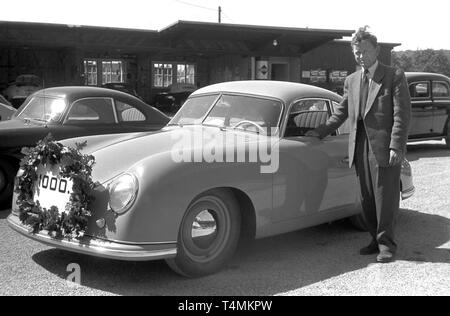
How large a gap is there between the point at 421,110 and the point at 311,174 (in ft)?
26.2

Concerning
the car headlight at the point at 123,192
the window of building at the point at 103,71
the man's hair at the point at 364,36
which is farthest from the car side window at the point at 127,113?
the window of building at the point at 103,71

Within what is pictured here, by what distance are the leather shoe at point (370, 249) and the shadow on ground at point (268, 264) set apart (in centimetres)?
6

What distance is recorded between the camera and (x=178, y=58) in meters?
34.0

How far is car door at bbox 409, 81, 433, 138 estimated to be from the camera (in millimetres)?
11797

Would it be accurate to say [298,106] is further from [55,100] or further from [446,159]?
[446,159]

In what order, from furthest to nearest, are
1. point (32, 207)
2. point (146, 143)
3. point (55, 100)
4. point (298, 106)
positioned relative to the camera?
point (55, 100) < point (298, 106) < point (146, 143) < point (32, 207)

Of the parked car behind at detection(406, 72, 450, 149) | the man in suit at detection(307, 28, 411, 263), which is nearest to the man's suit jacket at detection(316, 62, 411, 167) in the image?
the man in suit at detection(307, 28, 411, 263)

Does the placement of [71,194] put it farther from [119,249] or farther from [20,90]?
[20,90]

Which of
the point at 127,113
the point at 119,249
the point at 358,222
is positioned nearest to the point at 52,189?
the point at 119,249

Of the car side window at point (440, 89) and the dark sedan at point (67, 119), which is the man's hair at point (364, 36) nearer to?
the dark sedan at point (67, 119)

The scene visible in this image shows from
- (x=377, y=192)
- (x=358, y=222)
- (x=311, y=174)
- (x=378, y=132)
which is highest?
(x=378, y=132)

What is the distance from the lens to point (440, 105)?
40.2 ft
